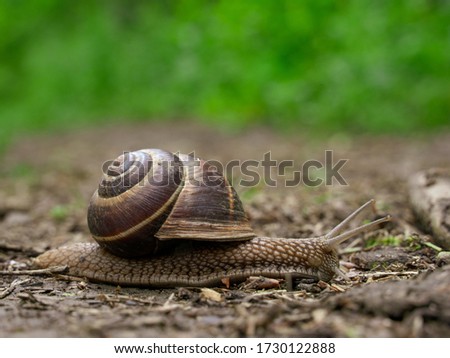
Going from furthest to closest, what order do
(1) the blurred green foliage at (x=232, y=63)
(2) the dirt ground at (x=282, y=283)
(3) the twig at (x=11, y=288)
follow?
(1) the blurred green foliage at (x=232, y=63) → (3) the twig at (x=11, y=288) → (2) the dirt ground at (x=282, y=283)

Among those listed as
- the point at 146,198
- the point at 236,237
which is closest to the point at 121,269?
the point at 146,198

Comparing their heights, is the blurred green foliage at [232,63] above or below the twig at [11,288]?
above

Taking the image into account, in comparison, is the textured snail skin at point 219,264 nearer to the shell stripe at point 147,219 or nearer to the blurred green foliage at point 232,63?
the shell stripe at point 147,219

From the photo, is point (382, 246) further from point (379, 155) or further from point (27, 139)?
point (27, 139)

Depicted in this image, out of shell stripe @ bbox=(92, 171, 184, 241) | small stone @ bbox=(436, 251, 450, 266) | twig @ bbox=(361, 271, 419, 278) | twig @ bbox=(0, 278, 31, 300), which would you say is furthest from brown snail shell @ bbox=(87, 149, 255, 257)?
small stone @ bbox=(436, 251, 450, 266)

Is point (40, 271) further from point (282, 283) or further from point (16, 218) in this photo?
point (16, 218)

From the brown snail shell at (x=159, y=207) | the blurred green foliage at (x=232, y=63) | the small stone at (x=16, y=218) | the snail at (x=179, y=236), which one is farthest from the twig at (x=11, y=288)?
the blurred green foliage at (x=232, y=63)
